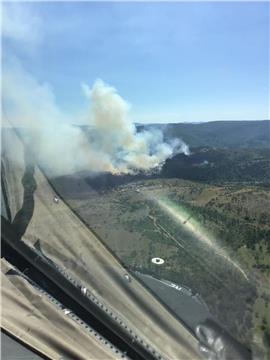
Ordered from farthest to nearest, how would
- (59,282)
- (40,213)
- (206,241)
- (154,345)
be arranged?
1. (206,241)
2. (40,213)
3. (59,282)
4. (154,345)

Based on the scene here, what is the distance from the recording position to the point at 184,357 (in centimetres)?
178

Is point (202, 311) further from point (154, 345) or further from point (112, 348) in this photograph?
point (112, 348)

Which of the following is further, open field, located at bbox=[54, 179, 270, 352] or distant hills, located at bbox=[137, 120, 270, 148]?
distant hills, located at bbox=[137, 120, 270, 148]

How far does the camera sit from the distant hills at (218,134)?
4718cm

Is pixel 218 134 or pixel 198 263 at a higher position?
pixel 198 263

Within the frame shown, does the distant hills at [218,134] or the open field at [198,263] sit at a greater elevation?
the open field at [198,263]

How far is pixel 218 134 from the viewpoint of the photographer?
61344 mm

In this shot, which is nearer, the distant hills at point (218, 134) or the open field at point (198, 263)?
the open field at point (198, 263)

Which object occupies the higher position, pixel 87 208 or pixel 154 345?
pixel 87 208

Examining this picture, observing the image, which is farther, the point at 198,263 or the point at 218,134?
the point at 218,134

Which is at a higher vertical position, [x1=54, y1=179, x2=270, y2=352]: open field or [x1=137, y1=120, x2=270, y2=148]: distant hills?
[x1=54, y1=179, x2=270, y2=352]: open field

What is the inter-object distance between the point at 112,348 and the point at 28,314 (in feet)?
1.47

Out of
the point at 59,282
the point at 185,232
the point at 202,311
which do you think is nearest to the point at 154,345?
the point at 202,311

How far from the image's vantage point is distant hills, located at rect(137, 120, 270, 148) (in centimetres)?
4718
